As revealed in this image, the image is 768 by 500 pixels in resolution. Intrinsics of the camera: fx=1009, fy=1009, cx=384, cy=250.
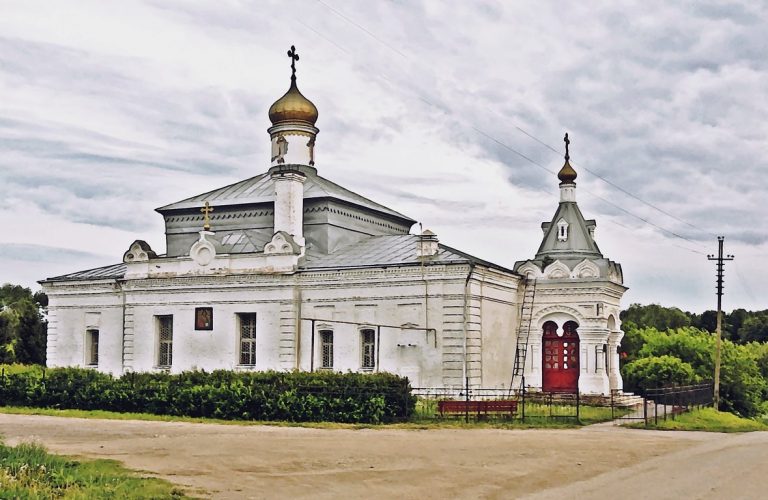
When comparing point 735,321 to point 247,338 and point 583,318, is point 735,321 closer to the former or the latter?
point 583,318

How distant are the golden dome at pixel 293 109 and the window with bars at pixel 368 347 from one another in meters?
9.73

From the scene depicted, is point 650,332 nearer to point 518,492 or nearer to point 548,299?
point 548,299

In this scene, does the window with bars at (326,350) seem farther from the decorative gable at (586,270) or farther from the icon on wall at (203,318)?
the decorative gable at (586,270)

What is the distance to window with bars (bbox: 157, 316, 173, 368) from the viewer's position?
3453 cm

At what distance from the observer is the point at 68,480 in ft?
43.7

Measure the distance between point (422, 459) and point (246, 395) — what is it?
375 inches

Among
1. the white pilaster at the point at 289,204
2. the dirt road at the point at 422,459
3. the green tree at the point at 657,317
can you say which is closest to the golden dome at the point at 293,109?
the white pilaster at the point at 289,204

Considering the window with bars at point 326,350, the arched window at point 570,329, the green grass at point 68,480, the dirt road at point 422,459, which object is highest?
the arched window at point 570,329

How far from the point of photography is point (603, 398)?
3114 centimetres

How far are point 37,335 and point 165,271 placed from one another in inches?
642

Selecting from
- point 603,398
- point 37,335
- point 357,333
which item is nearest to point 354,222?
point 357,333

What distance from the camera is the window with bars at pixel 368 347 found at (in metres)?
31.5

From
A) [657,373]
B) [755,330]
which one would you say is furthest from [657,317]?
[657,373]

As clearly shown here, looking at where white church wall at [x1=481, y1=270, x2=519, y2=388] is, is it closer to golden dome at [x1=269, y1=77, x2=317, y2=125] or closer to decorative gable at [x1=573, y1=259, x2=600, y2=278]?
decorative gable at [x1=573, y1=259, x2=600, y2=278]
